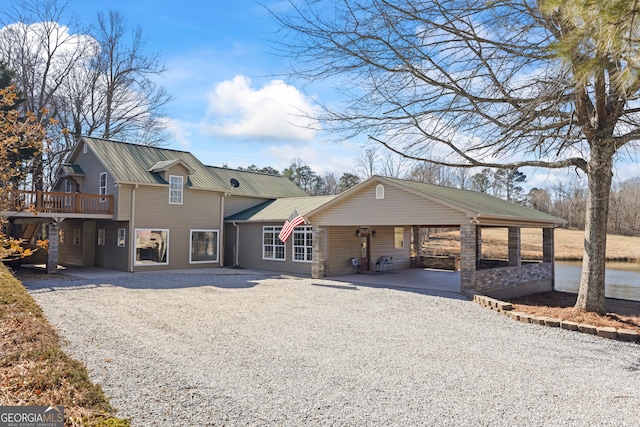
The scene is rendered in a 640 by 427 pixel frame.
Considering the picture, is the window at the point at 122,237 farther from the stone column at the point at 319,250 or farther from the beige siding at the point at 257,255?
the stone column at the point at 319,250

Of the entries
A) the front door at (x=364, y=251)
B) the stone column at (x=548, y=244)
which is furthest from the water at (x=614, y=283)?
the front door at (x=364, y=251)

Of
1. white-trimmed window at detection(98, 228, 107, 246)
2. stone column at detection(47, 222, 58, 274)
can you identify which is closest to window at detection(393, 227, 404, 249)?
white-trimmed window at detection(98, 228, 107, 246)

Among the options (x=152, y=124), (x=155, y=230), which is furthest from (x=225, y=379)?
(x=152, y=124)

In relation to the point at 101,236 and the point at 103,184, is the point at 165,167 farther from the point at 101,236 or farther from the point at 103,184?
the point at 101,236

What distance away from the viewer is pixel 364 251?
18.4 m

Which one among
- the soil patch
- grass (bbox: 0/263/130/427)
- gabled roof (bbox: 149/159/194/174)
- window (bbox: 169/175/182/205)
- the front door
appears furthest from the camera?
window (bbox: 169/175/182/205)

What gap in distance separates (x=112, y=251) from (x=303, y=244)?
827cm

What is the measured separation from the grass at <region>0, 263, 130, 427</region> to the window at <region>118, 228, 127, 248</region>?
13251 millimetres

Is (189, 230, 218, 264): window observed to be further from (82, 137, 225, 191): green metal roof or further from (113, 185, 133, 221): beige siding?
(113, 185, 133, 221): beige siding

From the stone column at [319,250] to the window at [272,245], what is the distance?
9.16 ft

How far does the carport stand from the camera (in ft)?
39.6

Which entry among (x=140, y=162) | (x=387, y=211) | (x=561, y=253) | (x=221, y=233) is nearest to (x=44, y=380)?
(x=387, y=211)

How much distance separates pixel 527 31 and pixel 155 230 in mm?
15254

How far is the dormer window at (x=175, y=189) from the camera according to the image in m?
18.4
